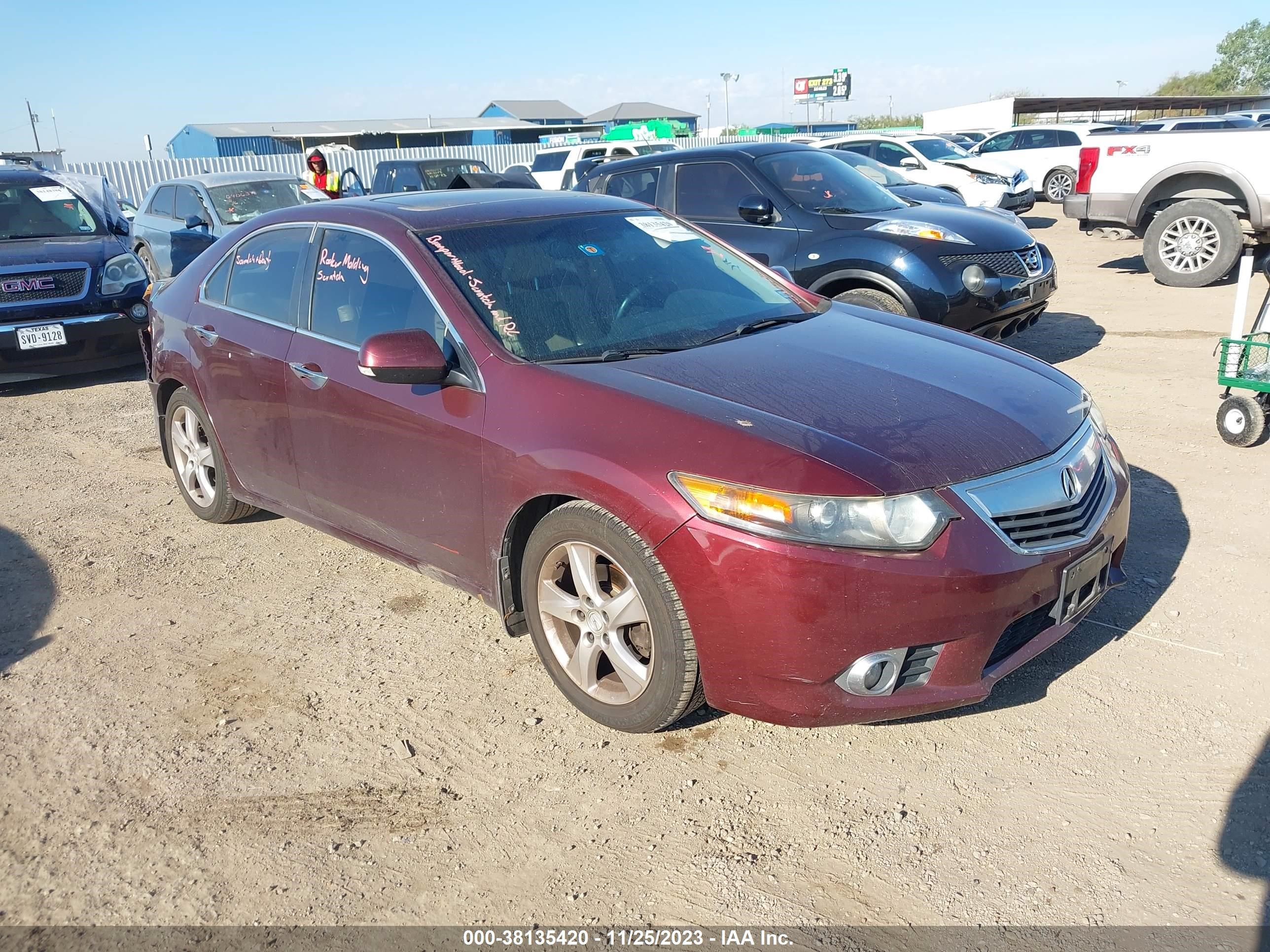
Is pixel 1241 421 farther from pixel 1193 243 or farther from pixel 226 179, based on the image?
pixel 226 179

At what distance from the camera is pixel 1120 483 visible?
11.5ft

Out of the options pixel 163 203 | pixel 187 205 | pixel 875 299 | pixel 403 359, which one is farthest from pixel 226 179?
pixel 403 359

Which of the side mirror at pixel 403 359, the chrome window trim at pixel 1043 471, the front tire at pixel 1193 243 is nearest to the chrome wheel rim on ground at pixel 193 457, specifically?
the side mirror at pixel 403 359

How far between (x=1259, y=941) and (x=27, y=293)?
31.1 ft

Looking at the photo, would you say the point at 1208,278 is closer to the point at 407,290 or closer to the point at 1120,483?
the point at 1120,483

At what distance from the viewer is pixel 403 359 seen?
3402 millimetres

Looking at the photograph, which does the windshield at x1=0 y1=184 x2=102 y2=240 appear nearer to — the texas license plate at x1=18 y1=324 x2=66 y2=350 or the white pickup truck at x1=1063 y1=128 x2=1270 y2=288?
the texas license plate at x1=18 y1=324 x2=66 y2=350

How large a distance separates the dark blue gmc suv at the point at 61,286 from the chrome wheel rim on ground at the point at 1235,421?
855 cm

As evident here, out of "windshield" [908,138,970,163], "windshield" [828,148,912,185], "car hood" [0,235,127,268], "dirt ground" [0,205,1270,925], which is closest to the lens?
"dirt ground" [0,205,1270,925]

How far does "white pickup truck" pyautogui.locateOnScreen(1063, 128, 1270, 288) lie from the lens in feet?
34.3

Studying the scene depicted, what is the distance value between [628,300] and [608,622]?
4.43 ft

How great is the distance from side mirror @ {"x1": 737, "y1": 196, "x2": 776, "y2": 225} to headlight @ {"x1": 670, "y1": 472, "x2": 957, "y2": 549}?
5.17m

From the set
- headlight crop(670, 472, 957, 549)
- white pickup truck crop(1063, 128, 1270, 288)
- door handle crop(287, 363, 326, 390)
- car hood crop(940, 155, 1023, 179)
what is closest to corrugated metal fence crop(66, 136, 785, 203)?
car hood crop(940, 155, 1023, 179)

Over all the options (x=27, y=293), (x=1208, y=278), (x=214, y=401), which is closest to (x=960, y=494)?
(x=214, y=401)
